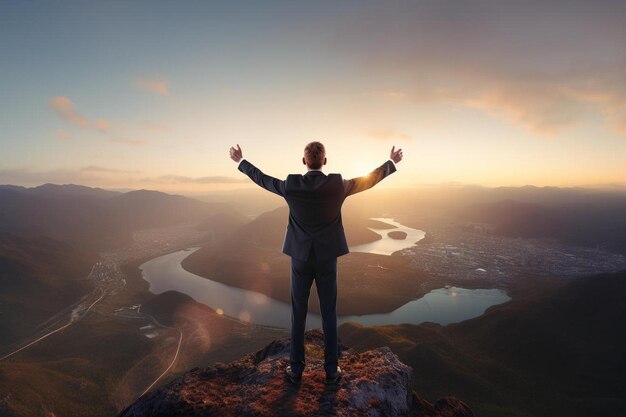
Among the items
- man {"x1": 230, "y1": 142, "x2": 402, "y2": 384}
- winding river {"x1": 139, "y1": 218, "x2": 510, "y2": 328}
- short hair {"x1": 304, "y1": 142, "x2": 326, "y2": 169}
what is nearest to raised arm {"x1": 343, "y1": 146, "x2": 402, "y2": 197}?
man {"x1": 230, "y1": 142, "x2": 402, "y2": 384}

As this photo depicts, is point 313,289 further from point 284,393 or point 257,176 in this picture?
point 257,176

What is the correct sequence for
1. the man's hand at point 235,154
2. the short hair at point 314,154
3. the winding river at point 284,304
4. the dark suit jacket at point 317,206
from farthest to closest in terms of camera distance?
the winding river at point 284,304
the man's hand at point 235,154
the short hair at point 314,154
the dark suit jacket at point 317,206

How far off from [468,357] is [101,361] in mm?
66106

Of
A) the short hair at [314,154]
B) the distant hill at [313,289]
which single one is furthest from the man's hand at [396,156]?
the distant hill at [313,289]

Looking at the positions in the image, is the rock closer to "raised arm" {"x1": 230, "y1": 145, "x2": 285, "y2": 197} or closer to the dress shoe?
the dress shoe

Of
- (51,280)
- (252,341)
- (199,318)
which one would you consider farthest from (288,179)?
(51,280)

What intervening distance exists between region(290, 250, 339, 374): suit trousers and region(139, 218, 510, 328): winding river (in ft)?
218

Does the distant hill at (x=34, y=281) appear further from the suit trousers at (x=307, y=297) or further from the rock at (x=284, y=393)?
the suit trousers at (x=307, y=297)

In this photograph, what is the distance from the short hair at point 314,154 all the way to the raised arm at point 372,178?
1.71 ft

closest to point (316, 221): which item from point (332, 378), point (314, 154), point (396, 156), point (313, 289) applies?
point (314, 154)

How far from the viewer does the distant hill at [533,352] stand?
35.9 meters

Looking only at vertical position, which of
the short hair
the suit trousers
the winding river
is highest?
the short hair

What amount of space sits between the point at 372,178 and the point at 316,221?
118 cm

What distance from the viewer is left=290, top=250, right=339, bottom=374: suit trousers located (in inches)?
199
